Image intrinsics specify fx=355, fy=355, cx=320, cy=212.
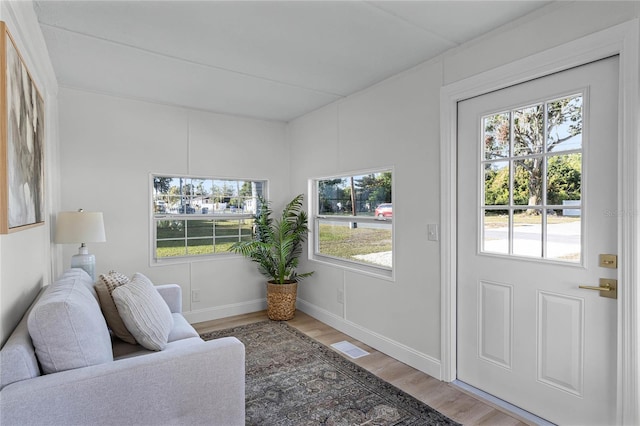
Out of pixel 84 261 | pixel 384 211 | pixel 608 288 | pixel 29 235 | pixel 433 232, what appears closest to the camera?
pixel 608 288

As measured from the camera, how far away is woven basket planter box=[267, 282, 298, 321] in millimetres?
3965

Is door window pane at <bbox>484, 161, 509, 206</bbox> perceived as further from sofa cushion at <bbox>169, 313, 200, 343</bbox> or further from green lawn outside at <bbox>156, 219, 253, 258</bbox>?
green lawn outside at <bbox>156, 219, 253, 258</bbox>

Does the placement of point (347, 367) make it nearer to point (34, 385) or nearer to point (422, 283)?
point (422, 283)

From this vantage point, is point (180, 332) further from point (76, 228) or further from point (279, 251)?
point (279, 251)

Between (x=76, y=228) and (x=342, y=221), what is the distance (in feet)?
7.93

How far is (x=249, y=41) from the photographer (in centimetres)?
237

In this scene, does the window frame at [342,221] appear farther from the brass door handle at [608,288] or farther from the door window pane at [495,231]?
the brass door handle at [608,288]

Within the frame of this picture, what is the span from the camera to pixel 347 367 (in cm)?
283

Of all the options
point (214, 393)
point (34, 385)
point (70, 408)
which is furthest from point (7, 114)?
point (214, 393)

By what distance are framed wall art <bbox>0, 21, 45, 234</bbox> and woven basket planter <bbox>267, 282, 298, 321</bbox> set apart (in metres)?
2.34

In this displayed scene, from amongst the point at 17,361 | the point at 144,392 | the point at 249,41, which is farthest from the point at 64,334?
the point at 249,41

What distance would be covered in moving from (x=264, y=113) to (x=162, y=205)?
1.54 meters

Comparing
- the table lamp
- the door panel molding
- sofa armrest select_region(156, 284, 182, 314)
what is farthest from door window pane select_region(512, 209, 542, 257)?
the table lamp

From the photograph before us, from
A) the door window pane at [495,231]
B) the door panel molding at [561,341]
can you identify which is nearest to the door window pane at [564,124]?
the door window pane at [495,231]
